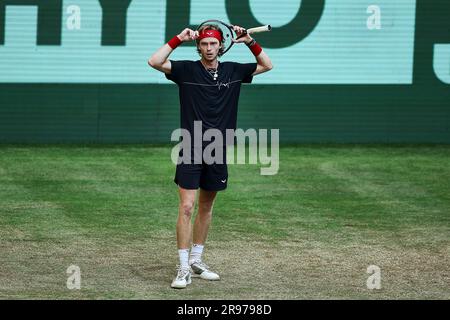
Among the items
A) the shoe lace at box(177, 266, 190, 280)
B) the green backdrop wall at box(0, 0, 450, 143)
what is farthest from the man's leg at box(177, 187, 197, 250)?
the green backdrop wall at box(0, 0, 450, 143)

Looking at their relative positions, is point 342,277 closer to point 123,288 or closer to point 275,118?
point 123,288

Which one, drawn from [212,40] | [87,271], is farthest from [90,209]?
[212,40]

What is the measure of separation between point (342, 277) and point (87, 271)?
7.25 feet

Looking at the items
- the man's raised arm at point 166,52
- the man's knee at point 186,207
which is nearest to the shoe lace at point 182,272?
the man's knee at point 186,207

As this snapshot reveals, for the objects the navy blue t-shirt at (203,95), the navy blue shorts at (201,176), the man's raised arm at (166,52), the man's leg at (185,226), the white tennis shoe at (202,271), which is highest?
the man's raised arm at (166,52)

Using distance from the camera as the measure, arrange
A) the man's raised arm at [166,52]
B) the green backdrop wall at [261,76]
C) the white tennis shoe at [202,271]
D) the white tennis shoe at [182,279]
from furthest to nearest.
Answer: the green backdrop wall at [261,76]
the white tennis shoe at [202,271]
the man's raised arm at [166,52]
the white tennis shoe at [182,279]

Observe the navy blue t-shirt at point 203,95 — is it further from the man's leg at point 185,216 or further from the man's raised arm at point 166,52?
the man's leg at point 185,216

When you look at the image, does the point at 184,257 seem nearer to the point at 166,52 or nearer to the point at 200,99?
the point at 200,99

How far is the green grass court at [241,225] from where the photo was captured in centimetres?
944

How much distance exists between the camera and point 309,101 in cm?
1825

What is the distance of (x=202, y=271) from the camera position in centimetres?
975

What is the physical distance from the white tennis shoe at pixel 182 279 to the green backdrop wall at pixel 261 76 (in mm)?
8671

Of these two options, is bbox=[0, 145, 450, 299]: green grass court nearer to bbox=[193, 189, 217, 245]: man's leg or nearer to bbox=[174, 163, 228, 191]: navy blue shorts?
bbox=[193, 189, 217, 245]: man's leg

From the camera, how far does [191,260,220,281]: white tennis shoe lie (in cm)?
965
